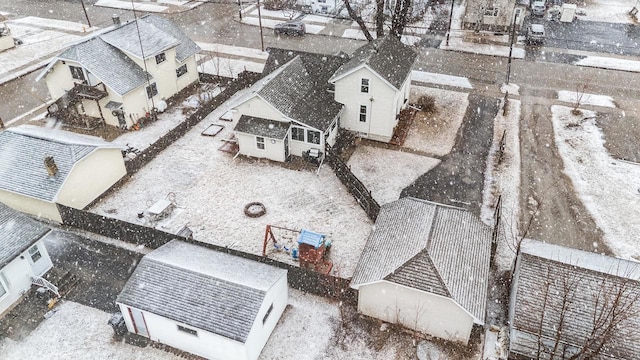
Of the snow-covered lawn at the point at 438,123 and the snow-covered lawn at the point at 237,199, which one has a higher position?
the snow-covered lawn at the point at 438,123

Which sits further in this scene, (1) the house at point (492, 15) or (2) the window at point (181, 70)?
(1) the house at point (492, 15)

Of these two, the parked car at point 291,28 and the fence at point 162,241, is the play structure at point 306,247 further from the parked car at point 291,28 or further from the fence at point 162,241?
the parked car at point 291,28

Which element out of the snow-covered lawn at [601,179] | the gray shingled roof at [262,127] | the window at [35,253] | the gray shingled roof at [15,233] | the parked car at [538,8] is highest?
the parked car at [538,8]

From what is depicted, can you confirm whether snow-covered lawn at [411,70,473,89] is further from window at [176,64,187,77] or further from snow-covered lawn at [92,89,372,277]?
window at [176,64,187,77]

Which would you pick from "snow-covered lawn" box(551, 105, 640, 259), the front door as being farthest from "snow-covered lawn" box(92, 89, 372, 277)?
"snow-covered lawn" box(551, 105, 640, 259)

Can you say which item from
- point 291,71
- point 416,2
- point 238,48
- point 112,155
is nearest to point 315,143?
point 291,71

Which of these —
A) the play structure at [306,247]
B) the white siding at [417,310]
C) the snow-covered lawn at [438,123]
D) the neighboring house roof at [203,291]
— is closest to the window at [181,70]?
the snow-covered lawn at [438,123]

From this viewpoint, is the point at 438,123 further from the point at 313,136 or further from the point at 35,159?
the point at 35,159

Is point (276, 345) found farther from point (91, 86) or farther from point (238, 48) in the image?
point (238, 48)
